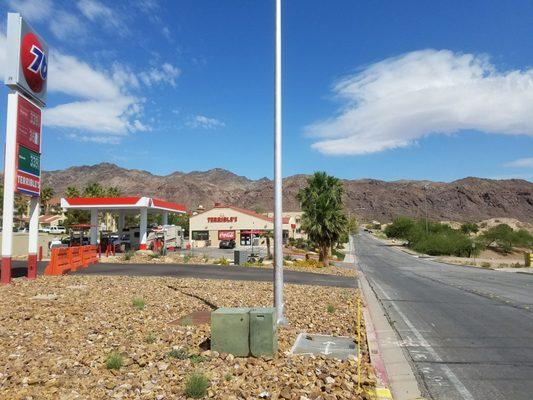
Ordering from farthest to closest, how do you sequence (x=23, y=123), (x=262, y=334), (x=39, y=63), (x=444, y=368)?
(x=39, y=63)
(x=23, y=123)
(x=444, y=368)
(x=262, y=334)

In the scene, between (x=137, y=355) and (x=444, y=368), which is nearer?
(x=137, y=355)

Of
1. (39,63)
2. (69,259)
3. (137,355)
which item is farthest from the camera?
(69,259)

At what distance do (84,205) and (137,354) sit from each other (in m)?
35.4

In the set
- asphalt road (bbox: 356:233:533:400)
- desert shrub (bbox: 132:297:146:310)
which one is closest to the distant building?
asphalt road (bbox: 356:233:533:400)

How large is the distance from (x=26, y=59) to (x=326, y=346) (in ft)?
49.1

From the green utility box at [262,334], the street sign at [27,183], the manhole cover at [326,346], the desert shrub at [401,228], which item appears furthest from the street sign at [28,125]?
the desert shrub at [401,228]

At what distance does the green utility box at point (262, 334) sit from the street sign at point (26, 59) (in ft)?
44.6

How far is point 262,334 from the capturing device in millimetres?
7215

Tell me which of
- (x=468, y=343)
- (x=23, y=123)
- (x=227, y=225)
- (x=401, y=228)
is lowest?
(x=468, y=343)

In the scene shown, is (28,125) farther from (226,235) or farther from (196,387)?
(226,235)

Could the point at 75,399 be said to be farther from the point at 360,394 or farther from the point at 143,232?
the point at 143,232

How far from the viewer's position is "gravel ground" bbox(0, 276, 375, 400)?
573cm

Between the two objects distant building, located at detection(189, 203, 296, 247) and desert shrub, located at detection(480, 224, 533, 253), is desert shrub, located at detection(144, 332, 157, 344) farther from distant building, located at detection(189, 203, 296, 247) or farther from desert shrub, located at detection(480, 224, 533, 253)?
desert shrub, located at detection(480, 224, 533, 253)

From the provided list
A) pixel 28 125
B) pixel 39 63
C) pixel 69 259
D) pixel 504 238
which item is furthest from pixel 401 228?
pixel 28 125
